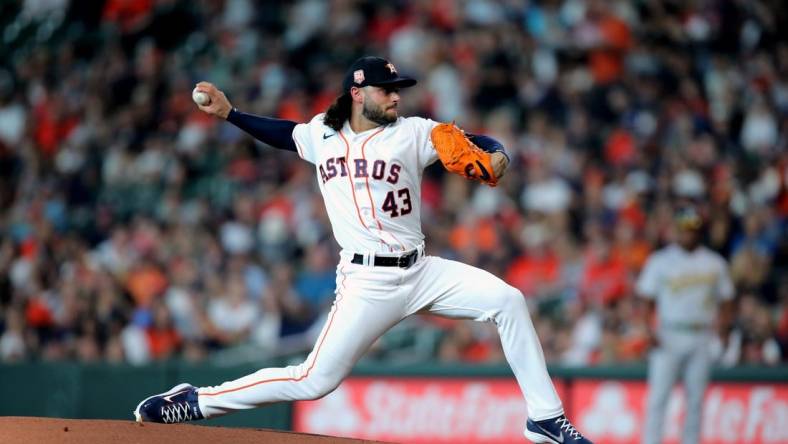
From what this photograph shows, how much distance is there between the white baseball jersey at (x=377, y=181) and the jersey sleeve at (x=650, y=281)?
3.73 m

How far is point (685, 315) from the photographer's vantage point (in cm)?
857

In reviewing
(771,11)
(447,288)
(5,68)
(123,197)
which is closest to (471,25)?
(771,11)

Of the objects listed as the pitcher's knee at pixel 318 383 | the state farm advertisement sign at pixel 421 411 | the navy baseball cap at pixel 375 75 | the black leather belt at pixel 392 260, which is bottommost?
the state farm advertisement sign at pixel 421 411

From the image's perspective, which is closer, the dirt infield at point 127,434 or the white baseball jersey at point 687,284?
the dirt infield at point 127,434

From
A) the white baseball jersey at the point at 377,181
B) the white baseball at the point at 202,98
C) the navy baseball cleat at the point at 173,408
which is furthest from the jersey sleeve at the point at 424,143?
the navy baseball cleat at the point at 173,408

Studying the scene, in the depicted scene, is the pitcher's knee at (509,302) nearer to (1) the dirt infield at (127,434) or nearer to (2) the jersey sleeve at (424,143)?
(2) the jersey sleeve at (424,143)

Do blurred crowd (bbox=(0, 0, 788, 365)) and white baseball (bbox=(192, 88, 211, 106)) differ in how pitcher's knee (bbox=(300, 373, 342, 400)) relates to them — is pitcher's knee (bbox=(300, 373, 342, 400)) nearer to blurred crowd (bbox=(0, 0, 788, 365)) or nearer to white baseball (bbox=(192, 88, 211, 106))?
white baseball (bbox=(192, 88, 211, 106))

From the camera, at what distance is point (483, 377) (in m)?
9.65

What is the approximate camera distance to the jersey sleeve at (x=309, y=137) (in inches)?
220

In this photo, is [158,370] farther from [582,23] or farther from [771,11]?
[771,11]

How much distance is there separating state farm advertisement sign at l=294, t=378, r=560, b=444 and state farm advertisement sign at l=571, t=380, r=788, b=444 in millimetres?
560

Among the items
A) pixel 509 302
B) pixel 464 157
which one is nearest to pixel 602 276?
pixel 509 302

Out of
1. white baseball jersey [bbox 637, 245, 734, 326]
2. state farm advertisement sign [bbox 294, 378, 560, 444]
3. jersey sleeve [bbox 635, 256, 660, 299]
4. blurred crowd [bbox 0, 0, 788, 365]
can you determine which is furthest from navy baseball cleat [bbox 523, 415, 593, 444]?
state farm advertisement sign [bbox 294, 378, 560, 444]

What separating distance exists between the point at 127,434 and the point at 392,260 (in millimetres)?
1452
